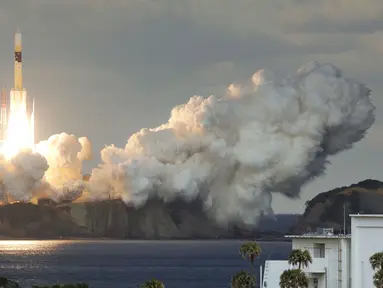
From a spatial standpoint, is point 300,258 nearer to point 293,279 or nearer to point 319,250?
point 319,250

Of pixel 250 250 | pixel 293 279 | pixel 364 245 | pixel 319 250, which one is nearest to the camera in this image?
pixel 293 279

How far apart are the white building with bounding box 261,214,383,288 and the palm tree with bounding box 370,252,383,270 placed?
3.88ft

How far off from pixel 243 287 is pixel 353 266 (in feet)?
49.1

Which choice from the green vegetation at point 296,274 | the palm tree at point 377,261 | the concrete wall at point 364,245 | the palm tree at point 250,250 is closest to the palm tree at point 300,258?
the green vegetation at point 296,274

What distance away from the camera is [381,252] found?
86.1m

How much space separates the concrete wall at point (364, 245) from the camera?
287ft

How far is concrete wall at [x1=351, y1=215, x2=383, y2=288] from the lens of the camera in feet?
287

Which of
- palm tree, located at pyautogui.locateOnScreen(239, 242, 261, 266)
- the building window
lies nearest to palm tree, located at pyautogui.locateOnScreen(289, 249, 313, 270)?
the building window

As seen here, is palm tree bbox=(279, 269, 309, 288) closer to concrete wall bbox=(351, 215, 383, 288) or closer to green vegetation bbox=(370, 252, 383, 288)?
concrete wall bbox=(351, 215, 383, 288)

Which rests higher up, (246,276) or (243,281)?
(246,276)

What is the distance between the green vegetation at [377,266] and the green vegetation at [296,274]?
539 cm

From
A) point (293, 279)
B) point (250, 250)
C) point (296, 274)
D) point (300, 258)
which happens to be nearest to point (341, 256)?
point (300, 258)

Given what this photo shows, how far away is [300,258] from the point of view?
90312mm

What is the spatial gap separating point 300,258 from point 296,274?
116 inches
